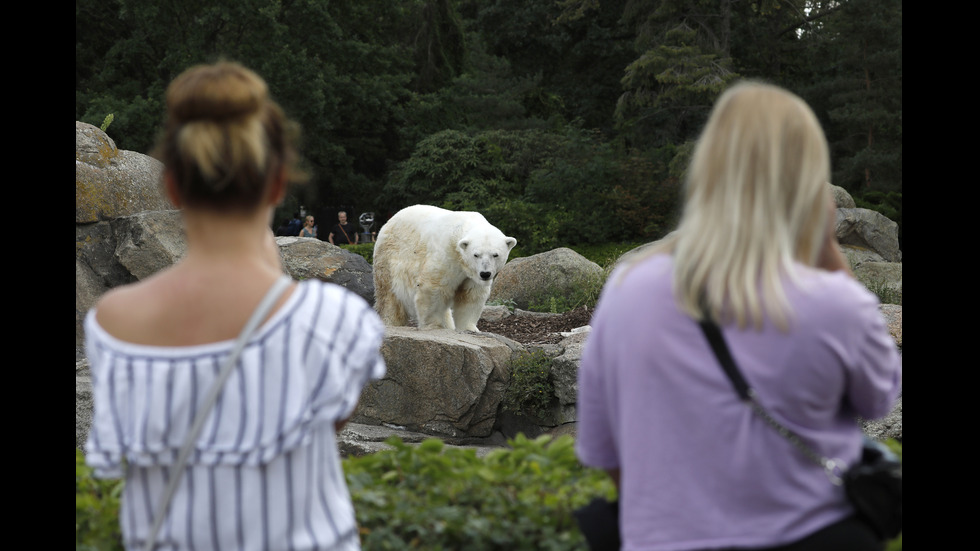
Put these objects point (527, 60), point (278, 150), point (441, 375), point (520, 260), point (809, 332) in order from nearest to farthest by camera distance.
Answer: point (809, 332), point (278, 150), point (441, 375), point (520, 260), point (527, 60)

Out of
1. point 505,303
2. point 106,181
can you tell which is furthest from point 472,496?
point 505,303

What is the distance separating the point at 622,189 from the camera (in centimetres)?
2003

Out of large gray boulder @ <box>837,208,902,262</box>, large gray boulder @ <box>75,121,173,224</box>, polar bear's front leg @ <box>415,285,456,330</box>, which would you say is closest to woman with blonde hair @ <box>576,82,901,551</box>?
polar bear's front leg @ <box>415,285,456,330</box>

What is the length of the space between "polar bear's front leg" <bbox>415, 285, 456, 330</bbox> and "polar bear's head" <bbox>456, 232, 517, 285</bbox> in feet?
1.62

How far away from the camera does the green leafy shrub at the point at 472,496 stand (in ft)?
7.51

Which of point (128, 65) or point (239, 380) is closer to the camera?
point (239, 380)

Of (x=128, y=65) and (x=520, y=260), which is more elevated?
(x=128, y=65)

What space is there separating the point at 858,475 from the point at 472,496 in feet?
3.61

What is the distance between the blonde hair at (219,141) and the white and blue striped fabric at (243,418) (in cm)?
23

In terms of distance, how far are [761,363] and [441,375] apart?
5843 mm

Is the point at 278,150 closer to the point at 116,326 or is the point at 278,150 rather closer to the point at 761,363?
the point at 116,326

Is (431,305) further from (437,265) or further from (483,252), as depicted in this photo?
(483,252)

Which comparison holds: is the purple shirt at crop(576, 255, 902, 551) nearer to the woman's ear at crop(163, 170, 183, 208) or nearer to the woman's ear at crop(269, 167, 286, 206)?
the woman's ear at crop(269, 167, 286, 206)

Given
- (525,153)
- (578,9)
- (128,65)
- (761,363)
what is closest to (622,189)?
(525,153)
